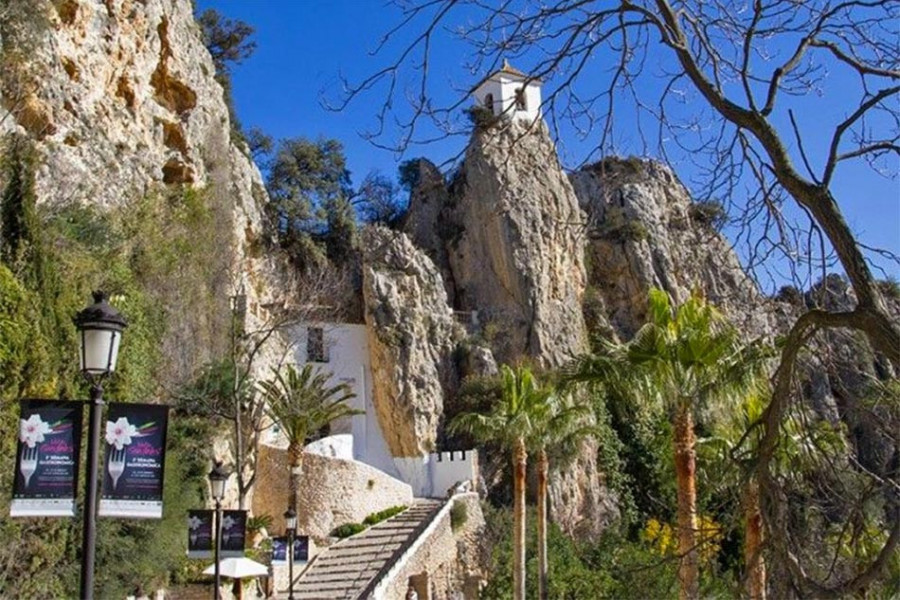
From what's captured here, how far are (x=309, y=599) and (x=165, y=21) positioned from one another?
18.1 m

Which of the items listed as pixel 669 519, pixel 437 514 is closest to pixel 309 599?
pixel 437 514

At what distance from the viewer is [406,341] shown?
35.3 metres

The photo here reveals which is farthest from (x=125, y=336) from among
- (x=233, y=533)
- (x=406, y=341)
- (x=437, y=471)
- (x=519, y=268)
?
(x=519, y=268)

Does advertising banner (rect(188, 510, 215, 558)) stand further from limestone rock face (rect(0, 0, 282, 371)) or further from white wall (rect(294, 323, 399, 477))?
white wall (rect(294, 323, 399, 477))

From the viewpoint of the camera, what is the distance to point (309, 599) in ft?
69.8

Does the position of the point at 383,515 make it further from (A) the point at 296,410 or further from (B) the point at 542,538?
(B) the point at 542,538

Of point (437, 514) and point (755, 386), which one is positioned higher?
point (755, 386)

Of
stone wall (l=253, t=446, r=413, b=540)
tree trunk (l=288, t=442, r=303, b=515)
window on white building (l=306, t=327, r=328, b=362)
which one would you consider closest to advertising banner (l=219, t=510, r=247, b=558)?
tree trunk (l=288, t=442, r=303, b=515)

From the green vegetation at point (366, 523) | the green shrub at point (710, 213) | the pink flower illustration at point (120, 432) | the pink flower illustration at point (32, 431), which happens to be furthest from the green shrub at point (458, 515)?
the green shrub at point (710, 213)

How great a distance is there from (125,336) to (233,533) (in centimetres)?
711

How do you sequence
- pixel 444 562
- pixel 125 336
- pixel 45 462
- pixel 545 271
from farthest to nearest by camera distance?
pixel 545 271 < pixel 444 562 < pixel 125 336 < pixel 45 462

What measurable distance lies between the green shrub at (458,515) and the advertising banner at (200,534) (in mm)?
14551

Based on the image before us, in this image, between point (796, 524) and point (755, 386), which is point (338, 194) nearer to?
point (755, 386)

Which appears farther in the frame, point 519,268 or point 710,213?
point 519,268
